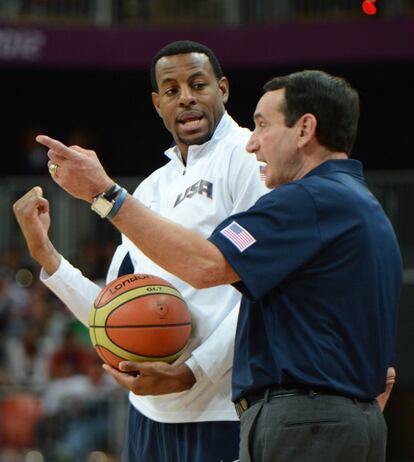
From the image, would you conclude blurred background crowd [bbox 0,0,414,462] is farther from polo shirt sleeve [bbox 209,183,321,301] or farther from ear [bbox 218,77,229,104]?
polo shirt sleeve [bbox 209,183,321,301]

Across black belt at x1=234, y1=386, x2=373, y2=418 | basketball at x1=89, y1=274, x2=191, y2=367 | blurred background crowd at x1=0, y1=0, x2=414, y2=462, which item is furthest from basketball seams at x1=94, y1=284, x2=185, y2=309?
blurred background crowd at x1=0, y1=0, x2=414, y2=462

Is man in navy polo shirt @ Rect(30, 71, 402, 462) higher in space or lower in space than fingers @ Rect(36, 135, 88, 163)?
lower

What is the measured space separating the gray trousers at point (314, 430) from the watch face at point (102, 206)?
0.90 m

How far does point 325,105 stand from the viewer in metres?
4.03

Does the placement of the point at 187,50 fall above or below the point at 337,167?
above

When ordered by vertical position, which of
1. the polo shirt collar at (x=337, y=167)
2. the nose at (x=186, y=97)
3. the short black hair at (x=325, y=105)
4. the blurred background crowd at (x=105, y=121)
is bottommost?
the blurred background crowd at (x=105, y=121)

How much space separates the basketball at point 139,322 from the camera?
4.47 metres

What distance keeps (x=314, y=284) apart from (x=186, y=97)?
1531mm

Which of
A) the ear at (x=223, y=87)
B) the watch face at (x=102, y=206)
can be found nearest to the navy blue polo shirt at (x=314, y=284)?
the watch face at (x=102, y=206)

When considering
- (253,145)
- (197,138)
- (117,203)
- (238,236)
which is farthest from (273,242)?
(197,138)

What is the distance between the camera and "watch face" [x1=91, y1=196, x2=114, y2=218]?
13.1 feet

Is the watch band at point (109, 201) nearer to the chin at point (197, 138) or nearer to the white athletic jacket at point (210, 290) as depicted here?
the white athletic jacket at point (210, 290)

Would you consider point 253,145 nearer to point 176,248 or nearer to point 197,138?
point 176,248

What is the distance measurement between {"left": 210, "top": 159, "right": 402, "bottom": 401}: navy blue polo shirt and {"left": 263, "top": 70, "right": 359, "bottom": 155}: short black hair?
0.65ft
